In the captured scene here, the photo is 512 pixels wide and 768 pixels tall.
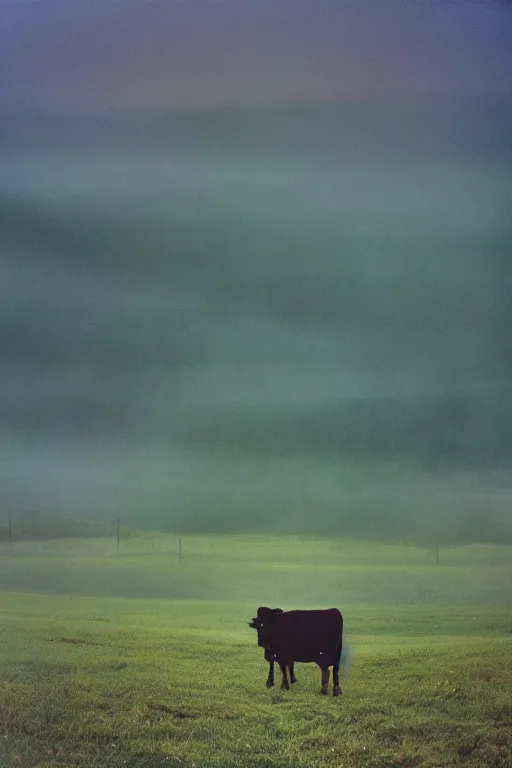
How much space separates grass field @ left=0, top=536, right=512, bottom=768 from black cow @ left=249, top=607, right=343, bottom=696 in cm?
4

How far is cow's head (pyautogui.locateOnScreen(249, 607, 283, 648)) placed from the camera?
3.37m

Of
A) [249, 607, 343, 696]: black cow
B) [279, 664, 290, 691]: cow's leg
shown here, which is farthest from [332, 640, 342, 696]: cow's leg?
[279, 664, 290, 691]: cow's leg

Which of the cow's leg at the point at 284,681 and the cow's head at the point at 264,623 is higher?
the cow's head at the point at 264,623

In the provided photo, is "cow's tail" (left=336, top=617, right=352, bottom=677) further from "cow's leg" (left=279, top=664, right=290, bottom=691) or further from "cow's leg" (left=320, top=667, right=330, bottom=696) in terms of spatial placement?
"cow's leg" (left=279, top=664, right=290, bottom=691)

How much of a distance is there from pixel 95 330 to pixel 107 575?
3.20 feet

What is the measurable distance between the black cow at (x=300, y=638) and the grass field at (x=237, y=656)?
38mm

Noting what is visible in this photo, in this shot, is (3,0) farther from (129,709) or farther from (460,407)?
(129,709)

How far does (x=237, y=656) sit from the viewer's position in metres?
3.36

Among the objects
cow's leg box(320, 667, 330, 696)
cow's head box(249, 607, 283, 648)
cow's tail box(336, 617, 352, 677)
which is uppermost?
cow's head box(249, 607, 283, 648)

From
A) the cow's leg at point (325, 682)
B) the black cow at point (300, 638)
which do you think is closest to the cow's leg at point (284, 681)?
the black cow at point (300, 638)

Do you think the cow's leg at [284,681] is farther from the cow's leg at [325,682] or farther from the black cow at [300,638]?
the cow's leg at [325,682]

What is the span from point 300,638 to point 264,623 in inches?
5.9

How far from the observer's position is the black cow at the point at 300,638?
3.33 m

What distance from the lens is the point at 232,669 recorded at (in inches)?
131
